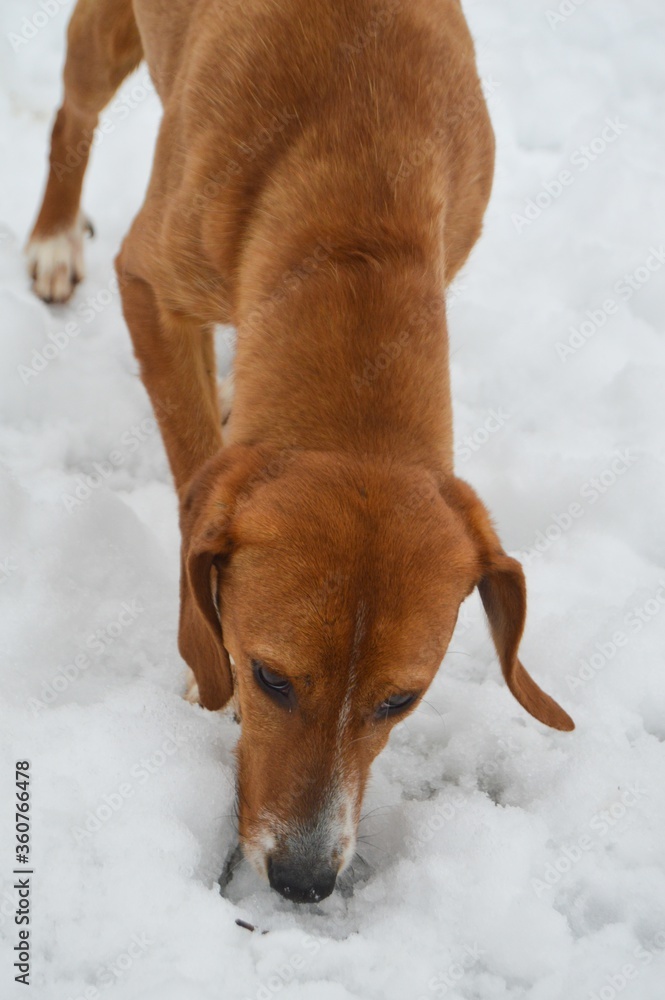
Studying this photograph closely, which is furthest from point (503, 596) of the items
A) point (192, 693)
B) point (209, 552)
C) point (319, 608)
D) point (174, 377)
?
point (174, 377)

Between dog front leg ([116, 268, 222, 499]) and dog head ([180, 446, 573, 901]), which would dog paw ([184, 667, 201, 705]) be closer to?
dog head ([180, 446, 573, 901])

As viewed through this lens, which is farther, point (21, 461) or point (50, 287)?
point (50, 287)

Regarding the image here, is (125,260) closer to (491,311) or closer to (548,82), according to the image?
(491,311)

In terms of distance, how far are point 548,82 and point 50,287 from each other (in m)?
3.65

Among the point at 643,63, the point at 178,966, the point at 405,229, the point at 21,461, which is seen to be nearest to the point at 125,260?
the point at 21,461

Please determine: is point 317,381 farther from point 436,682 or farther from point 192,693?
point 436,682

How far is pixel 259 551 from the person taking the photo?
8.56 ft

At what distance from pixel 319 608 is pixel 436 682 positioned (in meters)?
1.40

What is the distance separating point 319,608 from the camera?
2443 millimetres

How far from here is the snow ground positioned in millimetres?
2871

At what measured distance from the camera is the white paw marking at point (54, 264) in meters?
4.86

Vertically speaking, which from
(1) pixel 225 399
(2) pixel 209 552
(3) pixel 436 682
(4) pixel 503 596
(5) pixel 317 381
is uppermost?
(5) pixel 317 381

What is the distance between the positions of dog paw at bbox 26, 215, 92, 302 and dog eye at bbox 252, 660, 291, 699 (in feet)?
9.45

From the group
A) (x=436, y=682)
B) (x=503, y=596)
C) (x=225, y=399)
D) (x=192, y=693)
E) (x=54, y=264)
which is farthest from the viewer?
(x=54, y=264)
